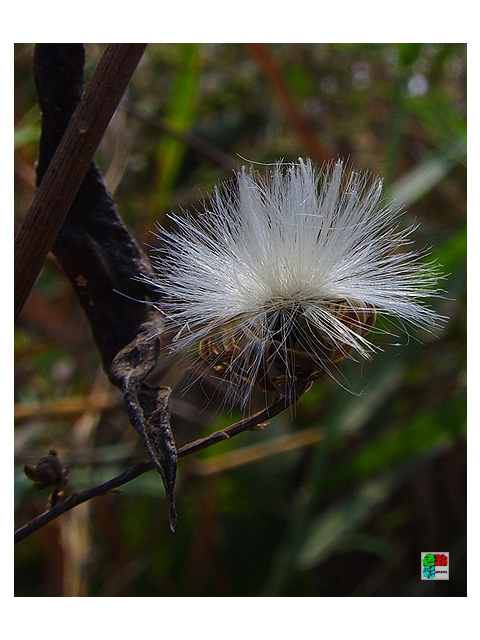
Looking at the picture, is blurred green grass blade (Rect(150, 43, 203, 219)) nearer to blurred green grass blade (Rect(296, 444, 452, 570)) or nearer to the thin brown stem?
A: blurred green grass blade (Rect(296, 444, 452, 570))

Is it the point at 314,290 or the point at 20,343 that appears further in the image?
the point at 20,343

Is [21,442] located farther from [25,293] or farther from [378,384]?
[25,293]

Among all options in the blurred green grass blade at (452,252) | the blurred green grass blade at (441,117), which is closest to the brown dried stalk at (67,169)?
the blurred green grass blade at (452,252)

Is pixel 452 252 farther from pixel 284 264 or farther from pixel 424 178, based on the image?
pixel 284 264

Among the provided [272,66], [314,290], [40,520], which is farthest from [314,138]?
[40,520]

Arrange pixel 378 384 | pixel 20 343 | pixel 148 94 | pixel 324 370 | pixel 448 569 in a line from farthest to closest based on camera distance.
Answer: pixel 148 94
pixel 20 343
pixel 378 384
pixel 448 569
pixel 324 370

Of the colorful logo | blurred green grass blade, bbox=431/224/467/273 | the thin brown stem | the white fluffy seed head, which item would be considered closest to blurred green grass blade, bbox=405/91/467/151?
blurred green grass blade, bbox=431/224/467/273

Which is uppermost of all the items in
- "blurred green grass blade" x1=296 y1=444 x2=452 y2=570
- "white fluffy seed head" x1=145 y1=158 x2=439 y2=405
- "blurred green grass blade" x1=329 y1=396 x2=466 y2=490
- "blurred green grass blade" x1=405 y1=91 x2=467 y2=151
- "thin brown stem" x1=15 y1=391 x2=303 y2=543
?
"blurred green grass blade" x1=405 y1=91 x2=467 y2=151
